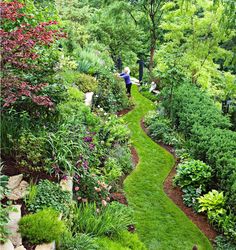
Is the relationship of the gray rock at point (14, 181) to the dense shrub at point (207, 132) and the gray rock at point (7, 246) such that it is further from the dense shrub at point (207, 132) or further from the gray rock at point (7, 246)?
the dense shrub at point (207, 132)

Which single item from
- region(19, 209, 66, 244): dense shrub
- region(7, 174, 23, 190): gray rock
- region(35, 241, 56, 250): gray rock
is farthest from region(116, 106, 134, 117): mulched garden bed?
region(35, 241, 56, 250): gray rock

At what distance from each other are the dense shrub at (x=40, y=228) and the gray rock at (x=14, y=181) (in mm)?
753

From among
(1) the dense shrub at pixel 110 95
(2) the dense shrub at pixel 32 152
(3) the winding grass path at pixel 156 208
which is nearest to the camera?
(2) the dense shrub at pixel 32 152

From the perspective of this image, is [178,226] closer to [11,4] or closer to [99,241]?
[99,241]

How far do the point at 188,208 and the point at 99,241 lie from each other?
3066 millimetres

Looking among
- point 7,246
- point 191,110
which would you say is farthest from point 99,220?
A: point 191,110

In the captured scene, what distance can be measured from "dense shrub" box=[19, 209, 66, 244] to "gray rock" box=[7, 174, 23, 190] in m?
0.75

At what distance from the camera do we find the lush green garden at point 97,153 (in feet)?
16.5

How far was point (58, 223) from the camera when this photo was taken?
4.62 m

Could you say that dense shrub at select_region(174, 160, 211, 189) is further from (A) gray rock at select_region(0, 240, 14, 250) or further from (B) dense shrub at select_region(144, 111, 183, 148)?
(A) gray rock at select_region(0, 240, 14, 250)

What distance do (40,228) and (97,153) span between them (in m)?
3.81

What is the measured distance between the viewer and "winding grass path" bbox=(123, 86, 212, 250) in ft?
21.7

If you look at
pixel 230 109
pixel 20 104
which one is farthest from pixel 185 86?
pixel 20 104

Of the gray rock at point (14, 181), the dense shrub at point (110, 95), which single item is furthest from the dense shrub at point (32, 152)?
the dense shrub at point (110, 95)
